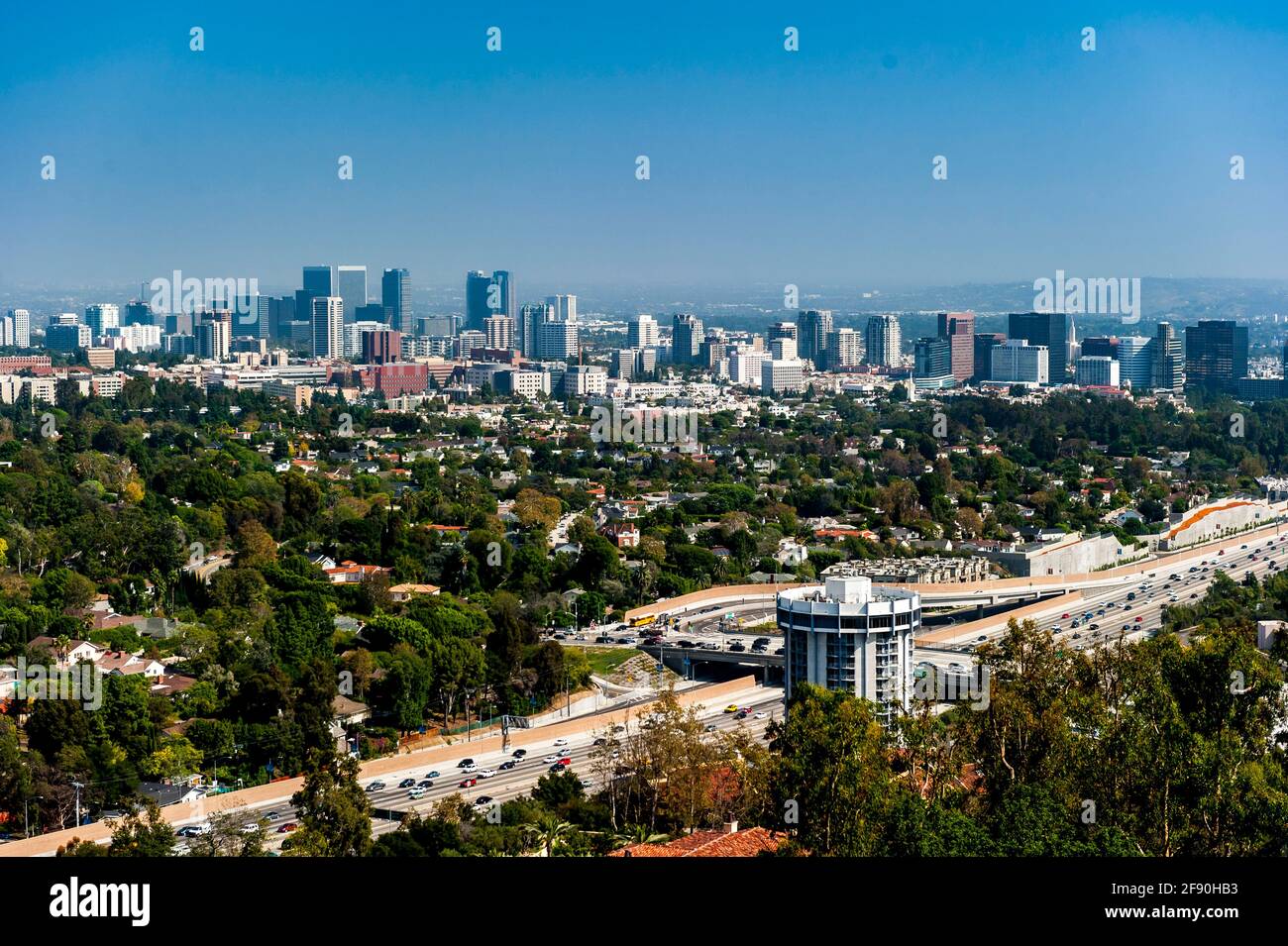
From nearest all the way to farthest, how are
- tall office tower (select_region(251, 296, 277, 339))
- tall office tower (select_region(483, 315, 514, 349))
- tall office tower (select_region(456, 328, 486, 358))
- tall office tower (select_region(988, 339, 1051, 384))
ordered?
tall office tower (select_region(988, 339, 1051, 384)), tall office tower (select_region(456, 328, 486, 358)), tall office tower (select_region(483, 315, 514, 349)), tall office tower (select_region(251, 296, 277, 339))

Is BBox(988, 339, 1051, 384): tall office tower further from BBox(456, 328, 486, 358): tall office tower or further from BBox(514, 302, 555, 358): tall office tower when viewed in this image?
BBox(456, 328, 486, 358): tall office tower

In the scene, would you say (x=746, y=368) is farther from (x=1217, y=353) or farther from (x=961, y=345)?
(x=1217, y=353)

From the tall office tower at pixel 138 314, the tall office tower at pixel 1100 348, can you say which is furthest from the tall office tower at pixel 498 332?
the tall office tower at pixel 1100 348

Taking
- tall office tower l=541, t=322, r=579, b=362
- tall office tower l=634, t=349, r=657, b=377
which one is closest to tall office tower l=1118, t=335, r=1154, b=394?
tall office tower l=634, t=349, r=657, b=377

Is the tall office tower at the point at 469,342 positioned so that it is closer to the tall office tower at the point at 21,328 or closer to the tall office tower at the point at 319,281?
the tall office tower at the point at 319,281

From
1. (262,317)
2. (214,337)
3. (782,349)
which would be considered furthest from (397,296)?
(782,349)
